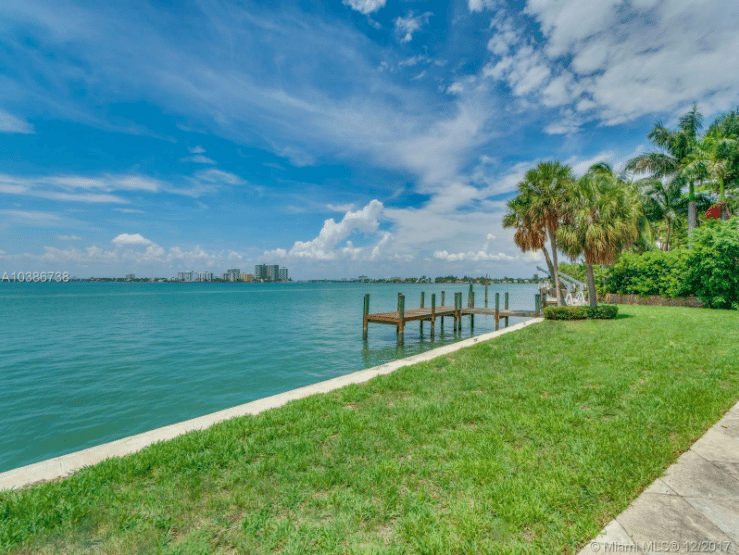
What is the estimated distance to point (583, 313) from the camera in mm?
18094

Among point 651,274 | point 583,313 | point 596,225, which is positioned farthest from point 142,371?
point 651,274

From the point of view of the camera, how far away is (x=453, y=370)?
28.7 feet

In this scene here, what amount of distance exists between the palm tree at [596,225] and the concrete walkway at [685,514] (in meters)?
15.9

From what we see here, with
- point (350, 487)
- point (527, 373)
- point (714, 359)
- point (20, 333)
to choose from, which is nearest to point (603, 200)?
point (714, 359)

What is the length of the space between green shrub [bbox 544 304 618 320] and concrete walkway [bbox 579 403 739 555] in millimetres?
15392

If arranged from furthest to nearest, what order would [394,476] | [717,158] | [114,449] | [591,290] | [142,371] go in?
[717,158] < [591,290] < [142,371] < [114,449] < [394,476]

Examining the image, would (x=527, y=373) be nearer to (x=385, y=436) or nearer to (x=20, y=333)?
(x=385, y=436)

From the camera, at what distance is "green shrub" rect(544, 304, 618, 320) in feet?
58.2

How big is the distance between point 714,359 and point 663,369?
1.74 metres

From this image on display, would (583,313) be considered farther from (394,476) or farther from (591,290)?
(394,476)

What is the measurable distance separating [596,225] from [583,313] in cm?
458

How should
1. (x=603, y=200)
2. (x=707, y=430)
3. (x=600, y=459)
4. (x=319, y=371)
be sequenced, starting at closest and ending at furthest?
(x=600, y=459)
(x=707, y=430)
(x=319, y=371)
(x=603, y=200)

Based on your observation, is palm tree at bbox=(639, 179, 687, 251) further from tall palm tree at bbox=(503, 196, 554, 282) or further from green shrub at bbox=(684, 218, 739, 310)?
tall palm tree at bbox=(503, 196, 554, 282)

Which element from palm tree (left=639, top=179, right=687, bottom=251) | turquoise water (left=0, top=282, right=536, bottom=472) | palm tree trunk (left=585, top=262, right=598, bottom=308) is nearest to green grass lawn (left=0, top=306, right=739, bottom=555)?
turquoise water (left=0, top=282, right=536, bottom=472)
